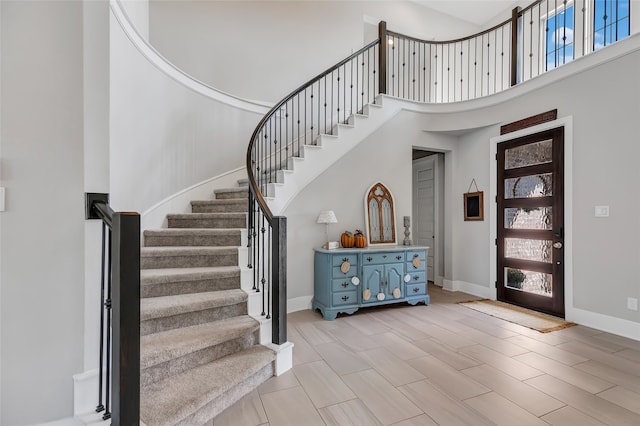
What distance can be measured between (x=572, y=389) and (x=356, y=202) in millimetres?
2954

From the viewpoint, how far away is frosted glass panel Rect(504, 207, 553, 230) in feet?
12.7

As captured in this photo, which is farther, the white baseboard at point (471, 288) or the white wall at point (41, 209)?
the white baseboard at point (471, 288)

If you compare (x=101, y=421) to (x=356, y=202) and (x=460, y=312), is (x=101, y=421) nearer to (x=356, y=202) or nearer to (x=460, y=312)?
(x=356, y=202)

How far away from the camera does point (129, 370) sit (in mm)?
1300

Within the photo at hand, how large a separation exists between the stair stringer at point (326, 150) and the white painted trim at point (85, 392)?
7.62ft

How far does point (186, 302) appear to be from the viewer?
7.72 ft

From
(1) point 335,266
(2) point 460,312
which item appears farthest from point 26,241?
(2) point 460,312

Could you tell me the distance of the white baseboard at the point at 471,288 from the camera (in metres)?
4.58

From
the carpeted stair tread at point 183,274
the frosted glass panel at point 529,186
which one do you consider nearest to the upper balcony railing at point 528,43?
the frosted glass panel at point 529,186

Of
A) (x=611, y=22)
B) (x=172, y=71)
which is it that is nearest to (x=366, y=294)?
(x=172, y=71)

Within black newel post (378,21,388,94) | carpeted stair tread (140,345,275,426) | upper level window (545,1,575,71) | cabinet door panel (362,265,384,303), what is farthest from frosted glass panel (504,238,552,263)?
carpeted stair tread (140,345,275,426)

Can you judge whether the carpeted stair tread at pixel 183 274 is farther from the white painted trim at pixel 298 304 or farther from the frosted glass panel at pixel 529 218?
the frosted glass panel at pixel 529 218

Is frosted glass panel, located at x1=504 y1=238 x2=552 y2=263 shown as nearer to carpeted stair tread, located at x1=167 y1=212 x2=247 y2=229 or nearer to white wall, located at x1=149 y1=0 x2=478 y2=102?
carpeted stair tread, located at x1=167 y1=212 x2=247 y2=229

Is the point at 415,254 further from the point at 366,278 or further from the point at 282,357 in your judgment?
the point at 282,357
